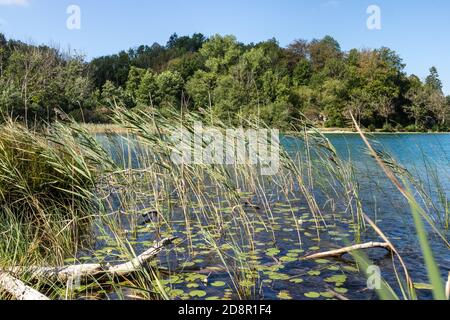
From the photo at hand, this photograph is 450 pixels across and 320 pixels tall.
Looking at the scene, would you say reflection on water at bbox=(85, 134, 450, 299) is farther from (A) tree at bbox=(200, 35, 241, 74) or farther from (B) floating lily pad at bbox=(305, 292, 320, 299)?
(A) tree at bbox=(200, 35, 241, 74)

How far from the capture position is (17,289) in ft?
12.4

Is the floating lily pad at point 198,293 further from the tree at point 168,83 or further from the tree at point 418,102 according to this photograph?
the tree at point 418,102

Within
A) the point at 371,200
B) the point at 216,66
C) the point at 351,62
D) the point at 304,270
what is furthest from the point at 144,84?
the point at 304,270

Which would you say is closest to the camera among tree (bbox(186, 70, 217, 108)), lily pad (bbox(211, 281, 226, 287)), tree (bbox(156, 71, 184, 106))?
lily pad (bbox(211, 281, 226, 287))

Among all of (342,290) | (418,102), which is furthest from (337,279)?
(418,102)

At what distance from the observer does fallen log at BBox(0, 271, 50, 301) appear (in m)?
3.66

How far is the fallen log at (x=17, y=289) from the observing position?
3663 mm

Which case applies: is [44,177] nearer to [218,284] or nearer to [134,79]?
[218,284]

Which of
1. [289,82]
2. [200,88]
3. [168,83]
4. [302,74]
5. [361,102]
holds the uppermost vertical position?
[302,74]

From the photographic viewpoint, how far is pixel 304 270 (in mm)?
5422

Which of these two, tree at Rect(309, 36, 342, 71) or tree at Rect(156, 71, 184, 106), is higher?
tree at Rect(309, 36, 342, 71)

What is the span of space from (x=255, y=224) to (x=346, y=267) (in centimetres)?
248

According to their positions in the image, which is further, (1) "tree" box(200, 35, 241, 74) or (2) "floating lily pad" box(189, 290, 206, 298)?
(1) "tree" box(200, 35, 241, 74)

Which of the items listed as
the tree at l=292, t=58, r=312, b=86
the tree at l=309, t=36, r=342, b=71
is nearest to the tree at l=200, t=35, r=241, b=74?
the tree at l=292, t=58, r=312, b=86
